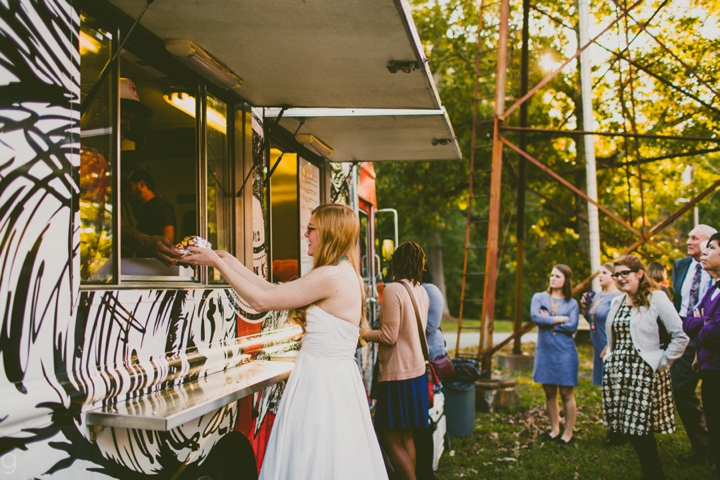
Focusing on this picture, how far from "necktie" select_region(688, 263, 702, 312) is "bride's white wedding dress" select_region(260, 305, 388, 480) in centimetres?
403

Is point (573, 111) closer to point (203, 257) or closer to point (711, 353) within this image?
point (711, 353)

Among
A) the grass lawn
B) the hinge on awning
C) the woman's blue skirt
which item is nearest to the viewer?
the hinge on awning

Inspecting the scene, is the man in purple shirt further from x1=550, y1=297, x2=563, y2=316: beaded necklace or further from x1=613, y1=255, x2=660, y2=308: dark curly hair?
x1=550, y1=297, x2=563, y2=316: beaded necklace

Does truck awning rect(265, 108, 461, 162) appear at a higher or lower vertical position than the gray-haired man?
higher

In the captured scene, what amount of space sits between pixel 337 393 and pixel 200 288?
881mm

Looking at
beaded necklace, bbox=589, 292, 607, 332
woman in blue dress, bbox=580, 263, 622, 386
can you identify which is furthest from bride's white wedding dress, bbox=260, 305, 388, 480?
beaded necklace, bbox=589, 292, 607, 332

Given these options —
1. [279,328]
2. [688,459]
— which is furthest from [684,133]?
[279,328]

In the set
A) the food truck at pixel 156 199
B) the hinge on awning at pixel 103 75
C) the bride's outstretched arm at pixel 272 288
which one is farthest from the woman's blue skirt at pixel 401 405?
the hinge on awning at pixel 103 75

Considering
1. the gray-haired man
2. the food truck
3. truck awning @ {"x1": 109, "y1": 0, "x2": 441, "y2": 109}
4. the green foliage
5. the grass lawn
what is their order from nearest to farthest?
the food truck
truck awning @ {"x1": 109, "y1": 0, "x2": 441, "y2": 109}
the grass lawn
the gray-haired man
the green foliage

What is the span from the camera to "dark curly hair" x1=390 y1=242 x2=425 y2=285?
4.55 metres

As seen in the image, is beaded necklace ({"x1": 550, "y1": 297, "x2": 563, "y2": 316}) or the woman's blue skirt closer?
the woman's blue skirt

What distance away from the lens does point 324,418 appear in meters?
2.84

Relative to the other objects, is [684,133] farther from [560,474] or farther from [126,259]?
[126,259]

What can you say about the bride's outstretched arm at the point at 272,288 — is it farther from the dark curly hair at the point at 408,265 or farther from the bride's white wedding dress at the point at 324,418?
the dark curly hair at the point at 408,265
